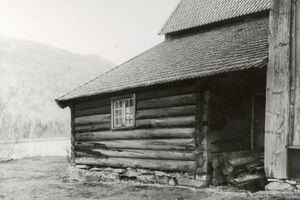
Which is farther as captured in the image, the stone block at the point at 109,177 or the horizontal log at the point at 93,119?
the horizontal log at the point at 93,119

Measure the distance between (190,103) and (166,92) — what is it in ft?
3.43

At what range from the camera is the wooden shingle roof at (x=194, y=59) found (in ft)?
36.1

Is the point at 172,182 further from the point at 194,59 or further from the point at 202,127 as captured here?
the point at 194,59

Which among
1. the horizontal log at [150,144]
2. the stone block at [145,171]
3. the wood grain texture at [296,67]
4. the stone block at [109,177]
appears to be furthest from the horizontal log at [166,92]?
the wood grain texture at [296,67]

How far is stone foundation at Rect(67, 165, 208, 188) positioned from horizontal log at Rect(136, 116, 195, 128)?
4.51 ft

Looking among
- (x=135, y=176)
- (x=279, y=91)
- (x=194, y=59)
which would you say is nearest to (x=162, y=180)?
(x=135, y=176)

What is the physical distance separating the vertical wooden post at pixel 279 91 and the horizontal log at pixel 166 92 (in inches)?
104

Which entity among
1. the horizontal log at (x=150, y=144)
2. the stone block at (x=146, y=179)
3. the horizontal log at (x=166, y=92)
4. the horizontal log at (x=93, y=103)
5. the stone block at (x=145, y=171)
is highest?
the horizontal log at (x=166, y=92)

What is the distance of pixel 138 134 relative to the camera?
43.9 ft

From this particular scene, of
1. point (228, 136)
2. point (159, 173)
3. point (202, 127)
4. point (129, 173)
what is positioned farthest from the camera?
point (129, 173)

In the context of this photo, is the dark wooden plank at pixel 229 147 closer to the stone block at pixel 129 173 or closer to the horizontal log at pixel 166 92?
the horizontal log at pixel 166 92

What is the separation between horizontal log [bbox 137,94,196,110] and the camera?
11.8 meters

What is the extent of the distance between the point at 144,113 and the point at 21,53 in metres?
88.6

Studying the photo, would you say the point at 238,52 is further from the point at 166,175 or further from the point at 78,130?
the point at 78,130
